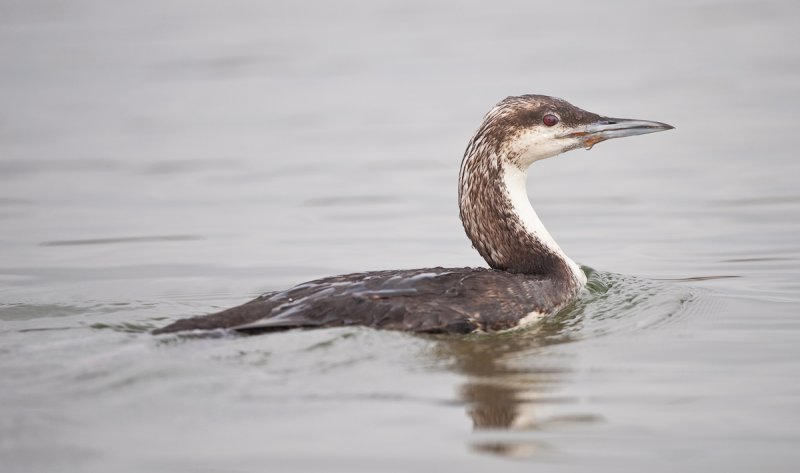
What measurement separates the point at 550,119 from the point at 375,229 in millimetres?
3135

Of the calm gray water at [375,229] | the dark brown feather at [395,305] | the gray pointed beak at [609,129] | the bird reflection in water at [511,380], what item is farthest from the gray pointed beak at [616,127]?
the dark brown feather at [395,305]

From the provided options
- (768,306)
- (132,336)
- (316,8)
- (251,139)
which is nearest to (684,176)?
(768,306)

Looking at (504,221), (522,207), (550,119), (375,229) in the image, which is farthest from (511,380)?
(375,229)

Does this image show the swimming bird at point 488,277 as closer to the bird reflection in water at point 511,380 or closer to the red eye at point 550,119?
the red eye at point 550,119

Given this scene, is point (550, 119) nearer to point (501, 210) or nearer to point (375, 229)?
point (501, 210)

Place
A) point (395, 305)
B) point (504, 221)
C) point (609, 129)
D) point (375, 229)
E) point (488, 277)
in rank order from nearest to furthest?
point (395, 305), point (488, 277), point (504, 221), point (609, 129), point (375, 229)

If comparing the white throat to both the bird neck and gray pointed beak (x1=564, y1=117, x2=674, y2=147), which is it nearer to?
the bird neck

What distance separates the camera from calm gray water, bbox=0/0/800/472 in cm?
631

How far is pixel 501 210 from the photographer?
8.83 meters

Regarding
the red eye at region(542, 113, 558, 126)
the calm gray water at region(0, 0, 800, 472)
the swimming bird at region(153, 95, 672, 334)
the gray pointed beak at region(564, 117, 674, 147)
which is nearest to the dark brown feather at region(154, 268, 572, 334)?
the swimming bird at region(153, 95, 672, 334)

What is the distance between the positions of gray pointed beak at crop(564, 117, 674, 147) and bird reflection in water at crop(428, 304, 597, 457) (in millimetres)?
1302

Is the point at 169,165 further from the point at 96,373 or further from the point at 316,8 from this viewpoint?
the point at 316,8

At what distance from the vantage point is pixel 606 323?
8406 mm

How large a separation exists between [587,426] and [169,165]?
8.89 m
